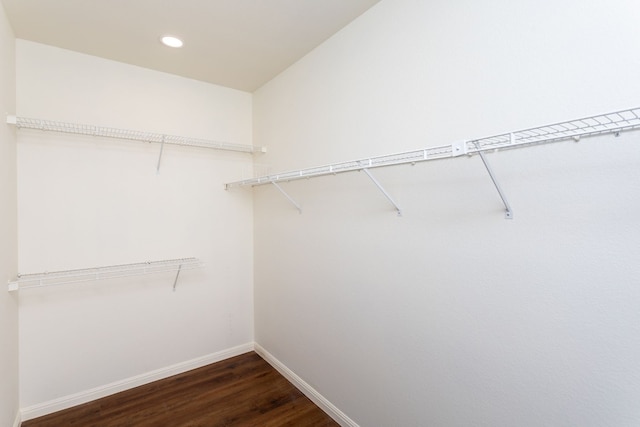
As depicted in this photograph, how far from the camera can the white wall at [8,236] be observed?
5.53 feet

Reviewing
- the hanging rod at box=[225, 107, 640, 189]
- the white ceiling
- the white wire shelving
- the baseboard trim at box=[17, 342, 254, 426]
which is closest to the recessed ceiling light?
the white ceiling

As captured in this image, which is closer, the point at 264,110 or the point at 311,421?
the point at 311,421

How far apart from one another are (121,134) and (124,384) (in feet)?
6.32

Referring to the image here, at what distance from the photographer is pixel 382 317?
1724 mm

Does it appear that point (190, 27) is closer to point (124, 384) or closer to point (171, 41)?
point (171, 41)

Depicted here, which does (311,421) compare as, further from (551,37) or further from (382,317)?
(551,37)

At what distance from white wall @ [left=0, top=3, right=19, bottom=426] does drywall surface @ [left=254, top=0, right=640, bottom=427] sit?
1.75 m

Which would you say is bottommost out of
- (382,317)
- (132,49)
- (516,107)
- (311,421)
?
(311,421)

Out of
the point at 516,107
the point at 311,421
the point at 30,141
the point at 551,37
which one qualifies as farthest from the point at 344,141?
the point at 30,141

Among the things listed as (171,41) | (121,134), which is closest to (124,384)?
(121,134)

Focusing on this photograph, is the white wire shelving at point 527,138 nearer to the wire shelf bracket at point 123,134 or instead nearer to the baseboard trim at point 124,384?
the wire shelf bracket at point 123,134

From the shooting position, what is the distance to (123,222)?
7.86 ft

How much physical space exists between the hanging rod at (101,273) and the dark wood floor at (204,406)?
0.83m

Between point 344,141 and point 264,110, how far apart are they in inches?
47.9
